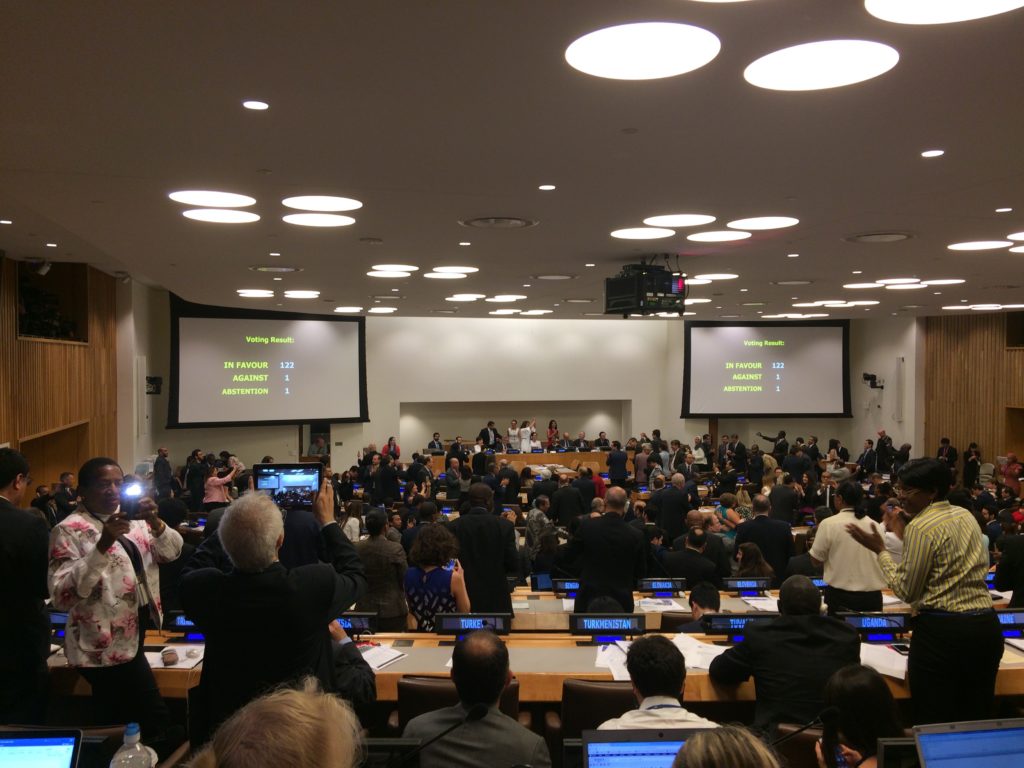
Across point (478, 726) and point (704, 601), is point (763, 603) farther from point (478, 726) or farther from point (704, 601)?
point (478, 726)

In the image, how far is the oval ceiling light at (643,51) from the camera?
10.6 ft

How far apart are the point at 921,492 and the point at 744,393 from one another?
1933cm

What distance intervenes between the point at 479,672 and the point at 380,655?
1850 mm

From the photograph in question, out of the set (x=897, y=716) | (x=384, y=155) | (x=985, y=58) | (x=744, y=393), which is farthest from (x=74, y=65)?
(x=744, y=393)

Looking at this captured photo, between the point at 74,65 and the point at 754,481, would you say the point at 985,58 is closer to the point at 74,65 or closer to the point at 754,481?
the point at 74,65

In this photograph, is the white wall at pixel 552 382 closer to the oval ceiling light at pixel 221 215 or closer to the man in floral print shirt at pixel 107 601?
the oval ceiling light at pixel 221 215

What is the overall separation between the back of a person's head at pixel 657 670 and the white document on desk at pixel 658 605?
3.03 m

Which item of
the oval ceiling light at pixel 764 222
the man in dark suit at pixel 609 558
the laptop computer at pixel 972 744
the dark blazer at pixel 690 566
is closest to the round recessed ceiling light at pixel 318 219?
the man in dark suit at pixel 609 558

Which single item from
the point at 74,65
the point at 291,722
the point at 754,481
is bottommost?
the point at 754,481

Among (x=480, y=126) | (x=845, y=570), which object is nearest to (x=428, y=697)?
(x=480, y=126)

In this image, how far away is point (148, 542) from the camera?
12.6 feet

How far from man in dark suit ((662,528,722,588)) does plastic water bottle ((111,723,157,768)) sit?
502 centimetres

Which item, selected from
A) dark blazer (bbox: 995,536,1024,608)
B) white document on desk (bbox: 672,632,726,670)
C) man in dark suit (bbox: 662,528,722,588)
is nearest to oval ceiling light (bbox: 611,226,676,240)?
man in dark suit (bbox: 662,528,722,588)

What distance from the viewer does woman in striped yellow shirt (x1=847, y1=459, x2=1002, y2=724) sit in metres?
3.63
